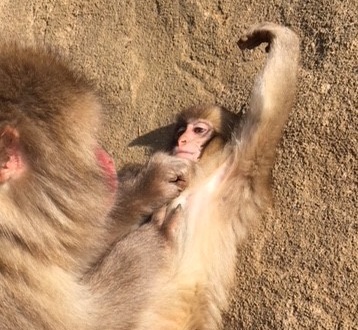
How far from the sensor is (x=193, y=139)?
3057 mm

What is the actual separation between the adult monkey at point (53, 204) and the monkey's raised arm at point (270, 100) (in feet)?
1.64

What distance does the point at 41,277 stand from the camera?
2.46m

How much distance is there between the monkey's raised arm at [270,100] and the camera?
111 inches

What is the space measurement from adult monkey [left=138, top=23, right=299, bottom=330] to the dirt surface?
52 mm

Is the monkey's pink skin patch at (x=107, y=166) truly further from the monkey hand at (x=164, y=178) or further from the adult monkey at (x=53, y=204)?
the monkey hand at (x=164, y=178)

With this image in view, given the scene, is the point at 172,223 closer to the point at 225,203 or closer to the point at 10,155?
the point at 225,203

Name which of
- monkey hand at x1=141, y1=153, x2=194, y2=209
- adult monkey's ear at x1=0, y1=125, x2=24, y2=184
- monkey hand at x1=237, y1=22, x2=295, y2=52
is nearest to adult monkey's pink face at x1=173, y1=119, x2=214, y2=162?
monkey hand at x1=141, y1=153, x2=194, y2=209

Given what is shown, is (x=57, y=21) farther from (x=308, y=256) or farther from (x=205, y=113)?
(x=308, y=256)

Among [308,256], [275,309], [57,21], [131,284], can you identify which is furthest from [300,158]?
[57,21]

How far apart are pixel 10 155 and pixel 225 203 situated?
845mm

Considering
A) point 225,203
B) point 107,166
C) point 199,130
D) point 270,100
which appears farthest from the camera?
point 199,130

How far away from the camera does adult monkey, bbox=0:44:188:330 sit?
2412 millimetres

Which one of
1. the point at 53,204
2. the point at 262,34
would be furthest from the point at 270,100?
the point at 53,204

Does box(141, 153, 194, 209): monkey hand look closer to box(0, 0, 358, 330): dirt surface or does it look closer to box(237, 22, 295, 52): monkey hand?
box(0, 0, 358, 330): dirt surface
